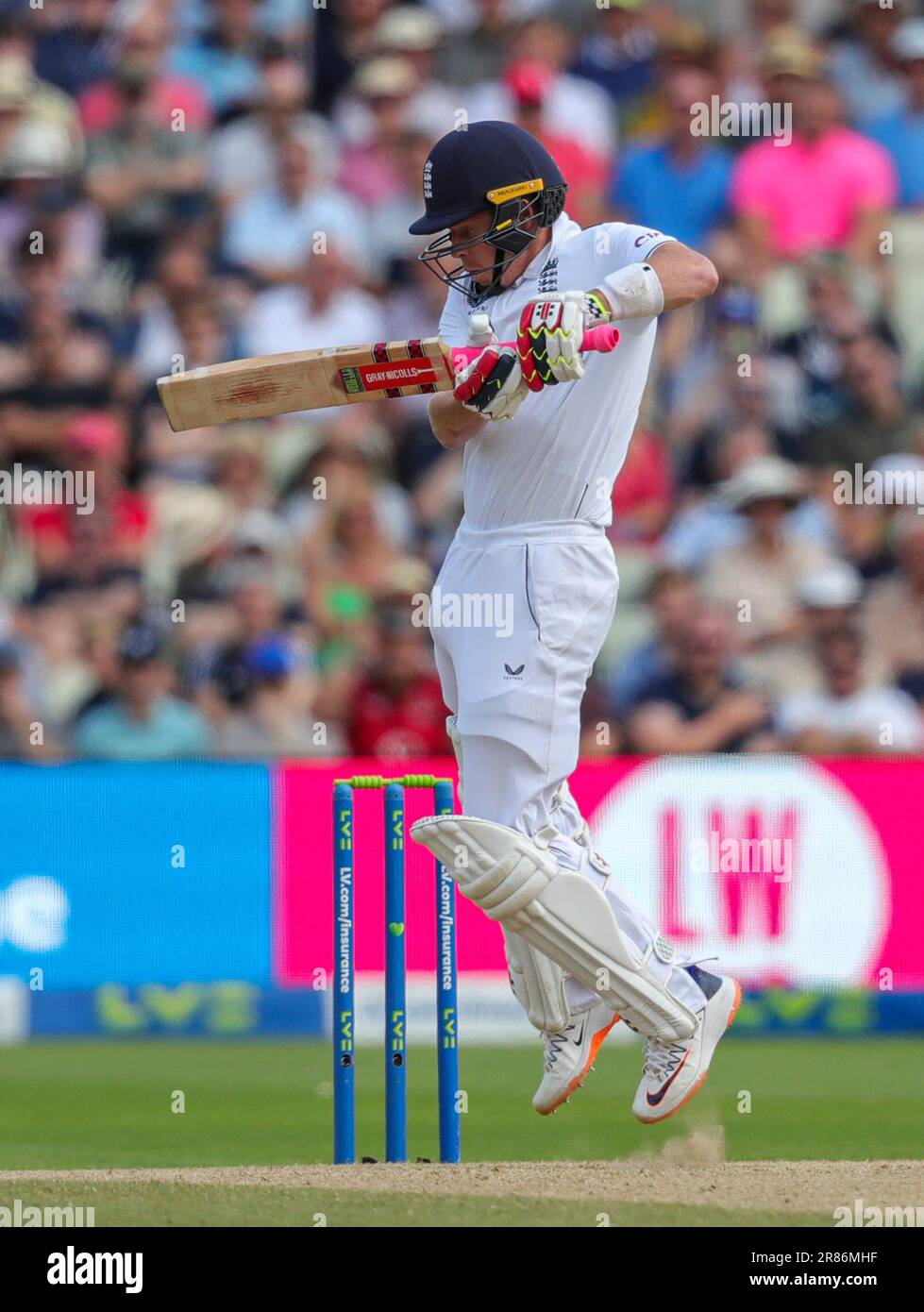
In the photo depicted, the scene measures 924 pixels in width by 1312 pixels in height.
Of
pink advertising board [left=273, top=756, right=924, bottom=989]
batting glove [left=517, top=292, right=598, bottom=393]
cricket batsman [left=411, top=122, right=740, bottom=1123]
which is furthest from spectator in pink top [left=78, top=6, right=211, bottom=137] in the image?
batting glove [left=517, top=292, right=598, bottom=393]

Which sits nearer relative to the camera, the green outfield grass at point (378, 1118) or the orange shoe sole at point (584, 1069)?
the green outfield grass at point (378, 1118)

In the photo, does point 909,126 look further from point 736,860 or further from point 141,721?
point 141,721

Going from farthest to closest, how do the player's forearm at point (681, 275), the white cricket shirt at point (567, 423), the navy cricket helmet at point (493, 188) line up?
the white cricket shirt at point (567, 423) < the navy cricket helmet at point (493, 188) < the player's forearm at point (681, 275)

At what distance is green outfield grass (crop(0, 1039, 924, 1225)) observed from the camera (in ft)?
17.8

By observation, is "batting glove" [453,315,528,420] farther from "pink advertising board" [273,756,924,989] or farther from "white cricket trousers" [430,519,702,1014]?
"pink advertising board" [273,756,924,989]

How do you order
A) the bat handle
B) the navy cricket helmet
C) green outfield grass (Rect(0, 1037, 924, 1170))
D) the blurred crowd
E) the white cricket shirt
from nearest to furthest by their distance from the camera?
the bat handle
the navy cricket helmet
the white cricket shirt
green outfield grass (Rect(0, 1037, 924, 1170))
the blurred crowd

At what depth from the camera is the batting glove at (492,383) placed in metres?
5.60

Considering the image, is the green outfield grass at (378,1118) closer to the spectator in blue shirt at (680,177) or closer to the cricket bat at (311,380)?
the cricket bat at (311,380)

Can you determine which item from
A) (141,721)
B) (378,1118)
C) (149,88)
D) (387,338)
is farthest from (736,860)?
(149,88)

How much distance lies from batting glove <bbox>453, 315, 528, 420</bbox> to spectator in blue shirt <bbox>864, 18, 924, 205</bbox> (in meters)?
7.75

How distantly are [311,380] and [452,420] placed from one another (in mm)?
403

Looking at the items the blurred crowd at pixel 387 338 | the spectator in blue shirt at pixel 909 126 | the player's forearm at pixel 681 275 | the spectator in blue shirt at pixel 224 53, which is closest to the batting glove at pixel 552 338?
the player's forearm at pixel 681 275

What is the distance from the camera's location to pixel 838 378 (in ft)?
39.2

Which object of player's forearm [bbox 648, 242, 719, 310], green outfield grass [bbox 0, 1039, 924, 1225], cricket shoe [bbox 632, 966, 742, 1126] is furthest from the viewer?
cricket shoe [bbox 632, 966, 742, 1126]
